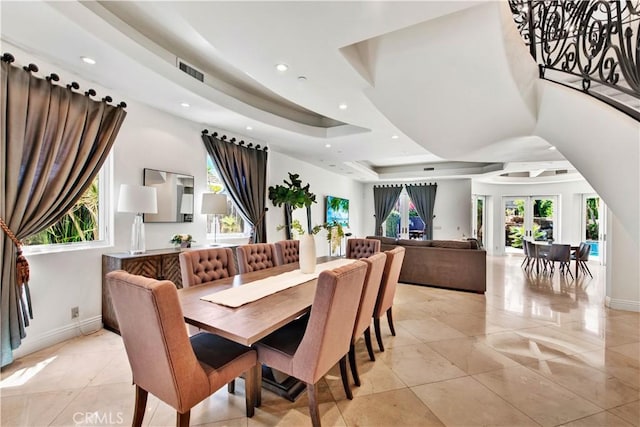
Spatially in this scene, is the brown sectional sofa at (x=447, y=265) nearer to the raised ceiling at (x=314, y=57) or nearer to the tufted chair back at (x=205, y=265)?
the raised ceiling at (x=314, y=57)

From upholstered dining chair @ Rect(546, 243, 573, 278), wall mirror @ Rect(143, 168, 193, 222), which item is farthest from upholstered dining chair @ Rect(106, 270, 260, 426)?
upholstered dining chair @ Rect(546, 243, 573, 278)

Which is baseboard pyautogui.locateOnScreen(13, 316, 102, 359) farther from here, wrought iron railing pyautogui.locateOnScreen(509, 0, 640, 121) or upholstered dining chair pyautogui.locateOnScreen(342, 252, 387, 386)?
wrought iron railing pyautogui.locateOnScreen(509, 0, 640, 121)

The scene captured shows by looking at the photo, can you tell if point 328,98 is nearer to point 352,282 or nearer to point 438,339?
point 352,282

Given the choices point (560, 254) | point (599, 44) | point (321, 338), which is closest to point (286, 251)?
point (321, 338)

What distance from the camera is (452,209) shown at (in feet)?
30.1

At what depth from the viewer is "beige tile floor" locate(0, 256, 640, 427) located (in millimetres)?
1923

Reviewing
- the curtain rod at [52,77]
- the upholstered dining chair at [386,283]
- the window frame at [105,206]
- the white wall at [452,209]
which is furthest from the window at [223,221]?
the white wall at [452,209]

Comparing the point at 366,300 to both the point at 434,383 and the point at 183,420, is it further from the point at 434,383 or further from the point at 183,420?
the point at 183,420

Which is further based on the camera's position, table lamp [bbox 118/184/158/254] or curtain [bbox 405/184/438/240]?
curtain [bbox 405/184/438/240]

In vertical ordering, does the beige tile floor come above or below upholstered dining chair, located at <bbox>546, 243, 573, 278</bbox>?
below

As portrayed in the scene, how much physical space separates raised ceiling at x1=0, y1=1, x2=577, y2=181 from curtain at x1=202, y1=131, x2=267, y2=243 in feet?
1.43

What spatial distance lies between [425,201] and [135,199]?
337 inches

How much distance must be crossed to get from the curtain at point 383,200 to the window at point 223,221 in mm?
6168

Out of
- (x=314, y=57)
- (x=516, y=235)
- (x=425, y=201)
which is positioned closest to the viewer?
(x=314, y=57)
